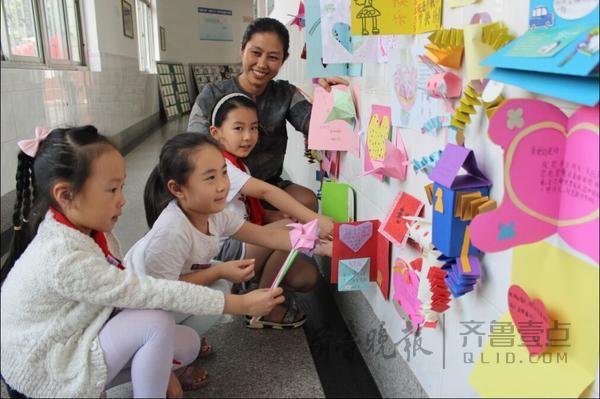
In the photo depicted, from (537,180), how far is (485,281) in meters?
0.24

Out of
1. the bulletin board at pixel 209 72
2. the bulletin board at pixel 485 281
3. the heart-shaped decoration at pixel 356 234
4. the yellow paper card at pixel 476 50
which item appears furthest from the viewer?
the bulletin board at pixel 209 72

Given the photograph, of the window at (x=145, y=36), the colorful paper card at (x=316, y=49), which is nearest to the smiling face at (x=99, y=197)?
the colorful paper card at (x=316, y=49)

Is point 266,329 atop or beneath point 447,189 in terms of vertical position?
beneath

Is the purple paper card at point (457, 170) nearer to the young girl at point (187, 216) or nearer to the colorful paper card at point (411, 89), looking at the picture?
the colorful paper card at point (411, 89)

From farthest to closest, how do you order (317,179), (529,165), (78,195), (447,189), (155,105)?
1. (155,105)
2. (317,179)
3. (78,195)
4. (447,189)
5. (529,165)

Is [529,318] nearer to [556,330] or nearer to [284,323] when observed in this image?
[556,330]

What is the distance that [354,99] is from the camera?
1405 mm

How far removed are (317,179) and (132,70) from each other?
15.8 feet

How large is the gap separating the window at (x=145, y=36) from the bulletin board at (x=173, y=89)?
0.20 meters

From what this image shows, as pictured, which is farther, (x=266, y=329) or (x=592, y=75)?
(x=266, y=329)

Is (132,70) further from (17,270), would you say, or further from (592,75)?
(592,75)

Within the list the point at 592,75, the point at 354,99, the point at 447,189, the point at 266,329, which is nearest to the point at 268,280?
the point at 266,329

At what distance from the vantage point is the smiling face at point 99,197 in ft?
→ 3.00

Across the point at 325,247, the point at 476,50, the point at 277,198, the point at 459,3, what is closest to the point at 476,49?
the point at 476,50
